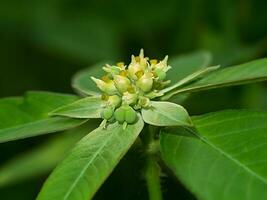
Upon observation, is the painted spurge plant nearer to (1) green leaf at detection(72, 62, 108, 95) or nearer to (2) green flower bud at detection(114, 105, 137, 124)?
(2) green flower bud at detection(114, 105, 137, 124)

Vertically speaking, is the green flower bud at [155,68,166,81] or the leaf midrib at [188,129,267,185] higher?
the green flower bud at [155,68,166,81]

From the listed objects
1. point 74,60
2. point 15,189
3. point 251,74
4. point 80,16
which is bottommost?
point 15,189

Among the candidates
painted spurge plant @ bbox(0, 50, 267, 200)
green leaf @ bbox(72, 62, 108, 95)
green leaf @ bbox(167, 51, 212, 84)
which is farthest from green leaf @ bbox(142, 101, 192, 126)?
green leaf @ bbox(167, 51, 212, 84)

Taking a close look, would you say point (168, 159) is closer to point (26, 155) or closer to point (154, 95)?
point (154, 95)

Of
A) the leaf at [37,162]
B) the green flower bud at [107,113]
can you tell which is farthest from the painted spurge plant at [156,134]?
the leaf at [37,162]

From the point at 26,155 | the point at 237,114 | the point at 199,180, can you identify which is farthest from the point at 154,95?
the point at 26,155

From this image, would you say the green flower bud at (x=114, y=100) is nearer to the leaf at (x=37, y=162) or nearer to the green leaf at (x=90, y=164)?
the green leaf at (x=90, y=164)

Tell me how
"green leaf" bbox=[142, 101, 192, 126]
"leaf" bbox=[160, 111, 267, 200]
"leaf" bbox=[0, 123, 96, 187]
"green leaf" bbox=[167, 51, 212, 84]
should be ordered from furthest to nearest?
"leaf" bbox=[0, 123, 96, 187] < "green leaf" bbox=[167, 51, 212, 84] < "green leaf" bbox=[142, 101, 192, 126] < "leaf" bbox=[160, 111, 267, 200]

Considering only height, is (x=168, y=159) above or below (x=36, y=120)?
below
